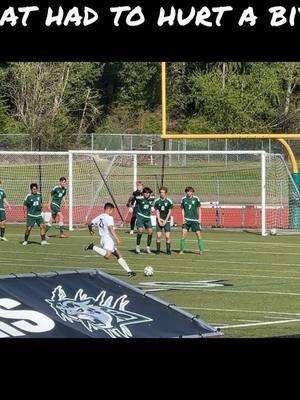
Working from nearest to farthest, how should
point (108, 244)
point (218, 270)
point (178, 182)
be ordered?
point (108, 244), point (218, 270), point (178, 182)

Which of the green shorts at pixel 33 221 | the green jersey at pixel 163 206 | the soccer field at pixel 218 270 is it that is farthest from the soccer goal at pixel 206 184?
the green jersey at pixel 163 206

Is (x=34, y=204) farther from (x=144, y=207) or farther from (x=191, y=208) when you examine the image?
(x=191, y=208)

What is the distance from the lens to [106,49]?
33.8ft

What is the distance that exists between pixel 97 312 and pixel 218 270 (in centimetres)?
1342

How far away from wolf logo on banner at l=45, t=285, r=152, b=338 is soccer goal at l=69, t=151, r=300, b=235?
23.0m

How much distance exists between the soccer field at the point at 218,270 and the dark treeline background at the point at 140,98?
11.8 ft

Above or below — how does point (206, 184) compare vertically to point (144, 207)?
above

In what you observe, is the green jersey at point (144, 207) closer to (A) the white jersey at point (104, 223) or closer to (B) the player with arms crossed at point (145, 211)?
(B) the player with arms crossed at point (145, 211)

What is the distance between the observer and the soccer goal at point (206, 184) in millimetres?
35125

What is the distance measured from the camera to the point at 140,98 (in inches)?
1908

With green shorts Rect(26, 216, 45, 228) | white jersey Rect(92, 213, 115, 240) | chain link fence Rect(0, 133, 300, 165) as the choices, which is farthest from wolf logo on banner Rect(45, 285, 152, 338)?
chain link fence Rect(0, 133, 300, 165)

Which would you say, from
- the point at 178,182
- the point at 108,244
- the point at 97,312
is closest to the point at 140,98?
the point at 178,182
